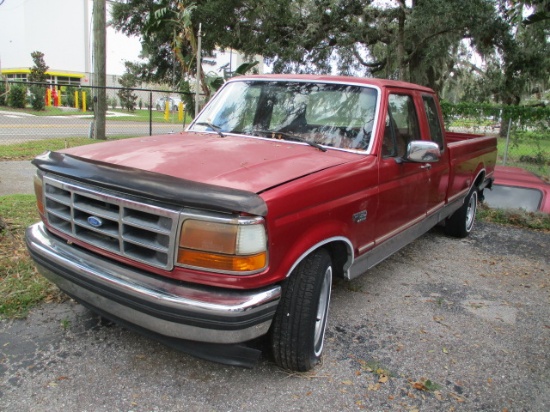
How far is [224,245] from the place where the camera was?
2451mm

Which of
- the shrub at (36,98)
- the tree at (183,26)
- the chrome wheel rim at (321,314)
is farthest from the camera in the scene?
the shrub at (36,98)

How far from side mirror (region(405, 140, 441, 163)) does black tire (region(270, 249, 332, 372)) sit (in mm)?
1327

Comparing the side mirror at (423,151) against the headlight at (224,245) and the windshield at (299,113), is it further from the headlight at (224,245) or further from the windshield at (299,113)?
the headlight at (224,245)

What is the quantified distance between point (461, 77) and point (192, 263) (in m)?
30.7

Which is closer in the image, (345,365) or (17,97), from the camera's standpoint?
(345,365)

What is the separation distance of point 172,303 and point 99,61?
43.1ft

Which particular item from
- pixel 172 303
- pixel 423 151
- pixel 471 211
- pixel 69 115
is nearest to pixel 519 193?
pixel 471 211

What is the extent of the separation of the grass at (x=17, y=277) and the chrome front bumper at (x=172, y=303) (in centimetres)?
114

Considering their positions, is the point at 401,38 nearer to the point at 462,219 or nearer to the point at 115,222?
the point at 462,219

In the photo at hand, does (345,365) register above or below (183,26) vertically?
below

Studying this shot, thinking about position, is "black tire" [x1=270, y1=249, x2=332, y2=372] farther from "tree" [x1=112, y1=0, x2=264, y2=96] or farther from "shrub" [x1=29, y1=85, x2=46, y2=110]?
"shrub" [x1=29, y1=85, x2=46, y2=110]

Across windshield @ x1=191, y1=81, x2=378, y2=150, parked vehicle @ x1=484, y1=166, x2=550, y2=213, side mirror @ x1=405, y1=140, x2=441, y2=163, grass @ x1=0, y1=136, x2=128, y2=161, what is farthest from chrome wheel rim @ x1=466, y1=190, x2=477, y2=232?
grass @ x1=0, y1=136, x2=128, y2=161

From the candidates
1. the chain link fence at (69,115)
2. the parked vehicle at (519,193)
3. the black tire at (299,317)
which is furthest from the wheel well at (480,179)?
the chain link fence at (69,115)

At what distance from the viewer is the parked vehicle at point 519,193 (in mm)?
6930
